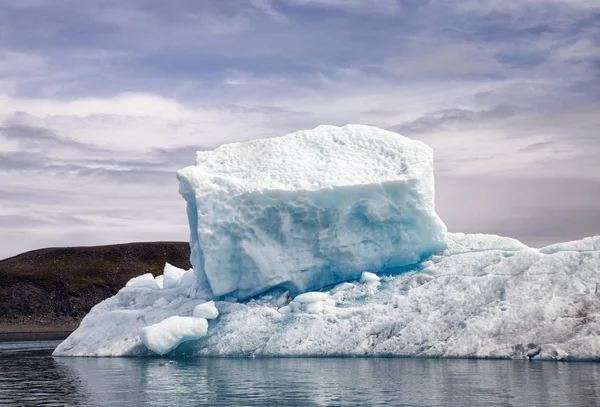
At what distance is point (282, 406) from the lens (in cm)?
1377

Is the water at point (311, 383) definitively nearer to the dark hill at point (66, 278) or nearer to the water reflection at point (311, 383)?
the water reflection at point (311, 383)

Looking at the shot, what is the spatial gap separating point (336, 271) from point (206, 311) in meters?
5.13

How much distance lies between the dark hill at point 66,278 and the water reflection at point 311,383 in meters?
51.8

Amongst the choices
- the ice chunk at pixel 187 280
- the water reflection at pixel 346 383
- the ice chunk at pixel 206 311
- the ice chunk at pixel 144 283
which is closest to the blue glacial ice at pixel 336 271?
the ice chunk at pixel 206 311

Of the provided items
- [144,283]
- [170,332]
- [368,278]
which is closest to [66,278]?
[144,283]

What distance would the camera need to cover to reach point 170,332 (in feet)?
81.8

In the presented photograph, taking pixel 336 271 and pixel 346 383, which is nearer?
pixel 346 383

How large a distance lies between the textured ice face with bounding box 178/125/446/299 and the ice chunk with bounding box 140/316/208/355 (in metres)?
2.43

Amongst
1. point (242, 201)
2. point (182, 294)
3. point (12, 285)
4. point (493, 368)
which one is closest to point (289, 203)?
point (242, 201)

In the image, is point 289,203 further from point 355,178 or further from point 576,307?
point 576,307

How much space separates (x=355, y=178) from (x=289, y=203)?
2.61 meters

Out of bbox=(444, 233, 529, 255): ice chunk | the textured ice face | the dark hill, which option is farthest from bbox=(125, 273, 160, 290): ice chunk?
the dark hill

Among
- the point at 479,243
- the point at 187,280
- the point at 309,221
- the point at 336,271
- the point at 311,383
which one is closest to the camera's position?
the point at 311,383

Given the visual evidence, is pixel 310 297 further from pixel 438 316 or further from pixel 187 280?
pixel 187 280
